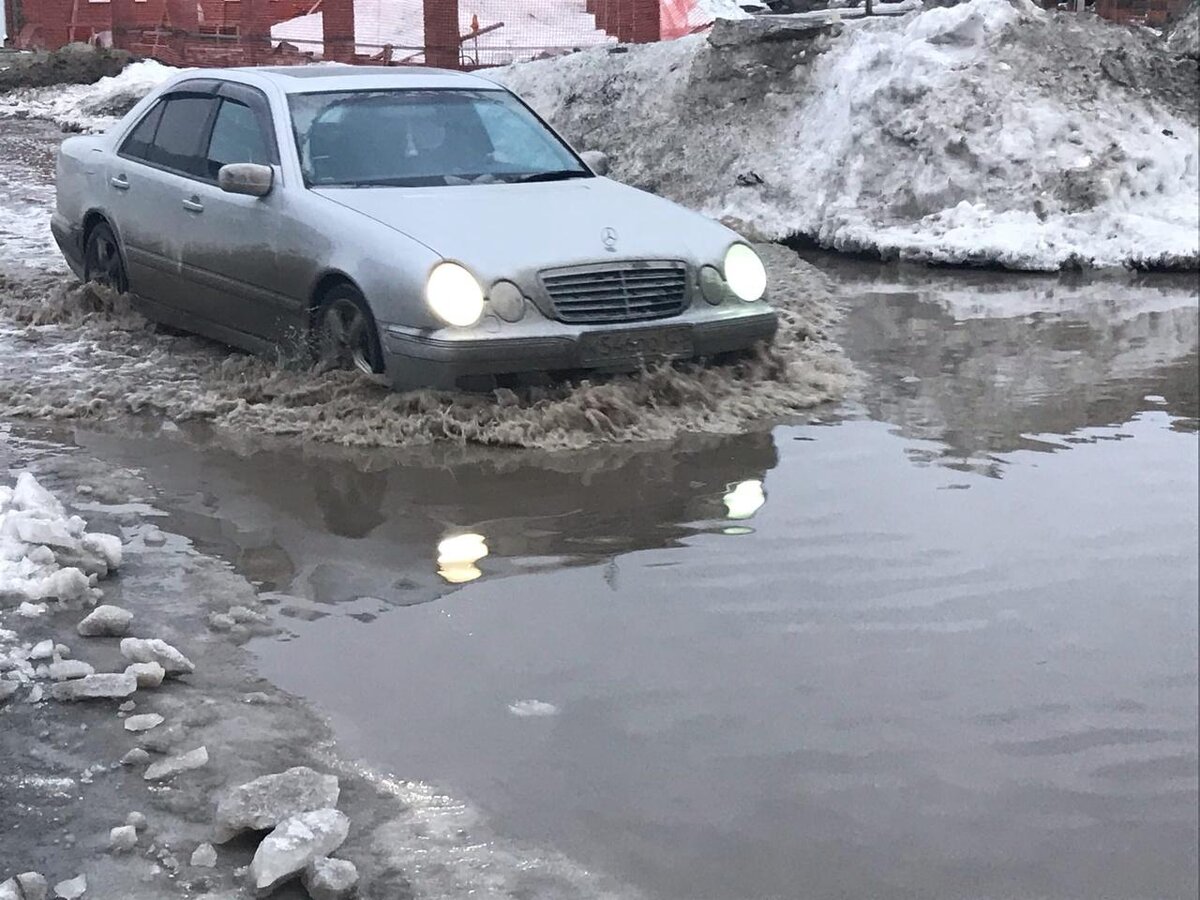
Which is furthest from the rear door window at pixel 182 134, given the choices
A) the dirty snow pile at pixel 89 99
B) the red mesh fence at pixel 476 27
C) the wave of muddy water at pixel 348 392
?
the red mesh fence at pixel 476 27

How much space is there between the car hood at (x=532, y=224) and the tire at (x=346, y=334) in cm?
37

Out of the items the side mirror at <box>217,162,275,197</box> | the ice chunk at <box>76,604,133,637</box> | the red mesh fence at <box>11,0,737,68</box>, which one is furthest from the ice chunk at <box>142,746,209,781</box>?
the red mesh fence at <box>11,0,737,68</box>

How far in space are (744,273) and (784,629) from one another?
275 cm

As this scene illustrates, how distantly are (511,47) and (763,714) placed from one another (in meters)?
22.7

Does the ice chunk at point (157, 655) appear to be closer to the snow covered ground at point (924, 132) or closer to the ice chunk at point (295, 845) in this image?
the ice chunk at point (295, 845)

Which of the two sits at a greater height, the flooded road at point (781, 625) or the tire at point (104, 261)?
the tire at point (104, 261)

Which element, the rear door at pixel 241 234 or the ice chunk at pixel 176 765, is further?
the rear door at pixel 241 234

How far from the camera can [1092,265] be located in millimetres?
10219

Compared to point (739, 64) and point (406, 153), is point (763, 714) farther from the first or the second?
point (739, 64)

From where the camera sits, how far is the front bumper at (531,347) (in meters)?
6.19

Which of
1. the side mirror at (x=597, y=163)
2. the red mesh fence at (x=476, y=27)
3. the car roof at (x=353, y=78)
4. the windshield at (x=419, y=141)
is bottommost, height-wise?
the side mirror at (x=597, y=163)

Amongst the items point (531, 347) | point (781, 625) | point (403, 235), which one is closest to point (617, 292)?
point (531, 347)

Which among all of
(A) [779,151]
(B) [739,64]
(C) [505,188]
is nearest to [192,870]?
(C) [505,188]

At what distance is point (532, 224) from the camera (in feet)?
21.8
